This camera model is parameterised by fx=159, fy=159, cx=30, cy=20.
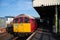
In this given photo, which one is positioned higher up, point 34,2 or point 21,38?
point 34,2

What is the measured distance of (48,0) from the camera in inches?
909

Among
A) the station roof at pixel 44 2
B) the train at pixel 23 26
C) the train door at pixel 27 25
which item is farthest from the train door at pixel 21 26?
the station roof at pixel 44 2

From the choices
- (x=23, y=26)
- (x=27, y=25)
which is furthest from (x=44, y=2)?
(x=23, y=26)

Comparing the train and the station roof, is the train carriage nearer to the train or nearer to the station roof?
the train

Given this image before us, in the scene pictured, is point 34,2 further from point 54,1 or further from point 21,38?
point 21,38

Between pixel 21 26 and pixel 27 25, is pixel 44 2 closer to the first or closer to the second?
pixel 27 25

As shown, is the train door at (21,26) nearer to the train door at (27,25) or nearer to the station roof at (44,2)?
the train door at (27,25)

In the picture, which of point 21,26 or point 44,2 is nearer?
point 21,26

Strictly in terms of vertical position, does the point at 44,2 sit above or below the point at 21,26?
above

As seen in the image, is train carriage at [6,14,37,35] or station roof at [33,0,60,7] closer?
train carriage at [6,14,37,35]

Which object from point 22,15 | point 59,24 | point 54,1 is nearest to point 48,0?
point 54,1

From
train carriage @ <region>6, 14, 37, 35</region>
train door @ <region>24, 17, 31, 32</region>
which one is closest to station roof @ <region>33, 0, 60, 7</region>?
train carriage @ <region>6, 14, 37, 35</region>

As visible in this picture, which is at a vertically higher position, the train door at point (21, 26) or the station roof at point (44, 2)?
the station roof at point (44, 2)

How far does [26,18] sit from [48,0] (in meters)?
5.87
